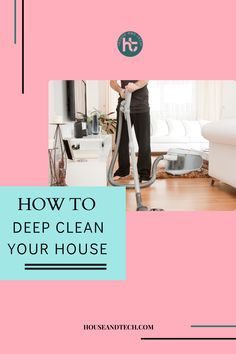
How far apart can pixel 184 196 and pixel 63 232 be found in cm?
29

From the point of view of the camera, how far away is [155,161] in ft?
3.49

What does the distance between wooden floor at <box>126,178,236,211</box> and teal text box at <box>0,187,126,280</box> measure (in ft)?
0.21

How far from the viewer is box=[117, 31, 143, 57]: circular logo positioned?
90 centimetres

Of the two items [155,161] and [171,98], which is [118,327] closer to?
[155,161]

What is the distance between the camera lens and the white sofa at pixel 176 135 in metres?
1.06

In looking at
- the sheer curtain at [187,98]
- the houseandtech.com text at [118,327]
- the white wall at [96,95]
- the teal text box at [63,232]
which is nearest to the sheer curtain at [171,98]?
the sheer curtain at [187,98]

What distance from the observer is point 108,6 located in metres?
0.91

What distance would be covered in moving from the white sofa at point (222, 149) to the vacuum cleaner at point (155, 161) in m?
0.05

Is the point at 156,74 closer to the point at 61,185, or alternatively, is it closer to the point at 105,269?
the point at 61,185

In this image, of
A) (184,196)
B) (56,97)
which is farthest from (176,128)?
(56,97)

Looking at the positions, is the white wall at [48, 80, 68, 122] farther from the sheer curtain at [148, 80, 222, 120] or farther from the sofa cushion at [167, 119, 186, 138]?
the sofa cushion at [167, 119, 186, 138]

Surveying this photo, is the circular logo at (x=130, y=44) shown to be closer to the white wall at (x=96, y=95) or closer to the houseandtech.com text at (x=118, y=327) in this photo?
the white wall at (x=96, y=95)

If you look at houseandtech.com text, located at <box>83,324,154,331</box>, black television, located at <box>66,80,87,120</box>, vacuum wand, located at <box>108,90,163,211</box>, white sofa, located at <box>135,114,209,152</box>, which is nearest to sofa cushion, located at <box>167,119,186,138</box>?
white sofa, located at <box>135,114,209,152</box>

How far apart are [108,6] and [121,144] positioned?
33cm
